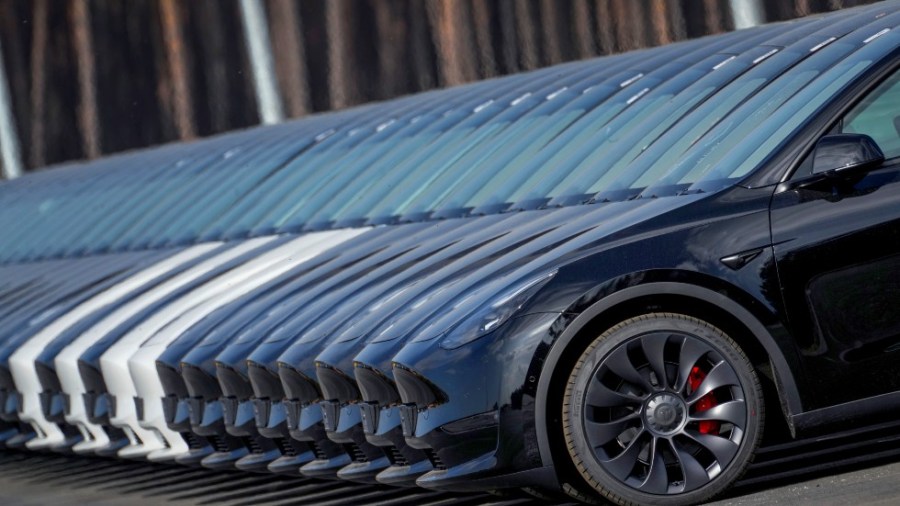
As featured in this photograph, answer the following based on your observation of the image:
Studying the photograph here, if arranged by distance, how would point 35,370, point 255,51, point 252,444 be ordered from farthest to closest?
point 255,51 → point 35,370 → point 252,444

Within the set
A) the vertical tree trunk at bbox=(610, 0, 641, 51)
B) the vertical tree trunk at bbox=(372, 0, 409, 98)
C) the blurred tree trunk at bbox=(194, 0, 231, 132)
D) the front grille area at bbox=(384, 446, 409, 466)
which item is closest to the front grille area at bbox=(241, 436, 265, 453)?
the front grille area at bbox=(384, 446, 409, 466)

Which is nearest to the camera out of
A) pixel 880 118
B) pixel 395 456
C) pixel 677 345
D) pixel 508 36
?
pixel 677 345

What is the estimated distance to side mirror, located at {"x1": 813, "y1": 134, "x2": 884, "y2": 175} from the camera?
25.6ft

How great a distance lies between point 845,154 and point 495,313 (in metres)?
1.51

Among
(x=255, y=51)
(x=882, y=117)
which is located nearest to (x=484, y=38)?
(x=255, y=51)

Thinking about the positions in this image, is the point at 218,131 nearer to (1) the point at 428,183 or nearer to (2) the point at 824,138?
(1) the point at 428,183

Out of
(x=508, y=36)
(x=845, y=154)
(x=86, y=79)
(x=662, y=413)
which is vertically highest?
(x=86, y=79)

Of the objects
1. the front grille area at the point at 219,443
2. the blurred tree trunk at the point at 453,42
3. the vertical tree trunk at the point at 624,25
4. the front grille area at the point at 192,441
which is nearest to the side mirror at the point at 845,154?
the front grille area at the point at 219,443

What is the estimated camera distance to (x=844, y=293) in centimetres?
778

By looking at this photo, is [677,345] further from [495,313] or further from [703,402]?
[495,313]

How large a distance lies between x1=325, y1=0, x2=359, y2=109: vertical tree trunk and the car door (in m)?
19.1

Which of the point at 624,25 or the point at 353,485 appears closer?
the point at 353,485

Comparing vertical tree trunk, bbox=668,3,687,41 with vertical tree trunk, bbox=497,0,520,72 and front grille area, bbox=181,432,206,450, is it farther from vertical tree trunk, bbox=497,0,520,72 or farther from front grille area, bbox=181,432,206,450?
front grille area, bbox=181,432,206,450

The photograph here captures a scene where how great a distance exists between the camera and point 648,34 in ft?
74.8
